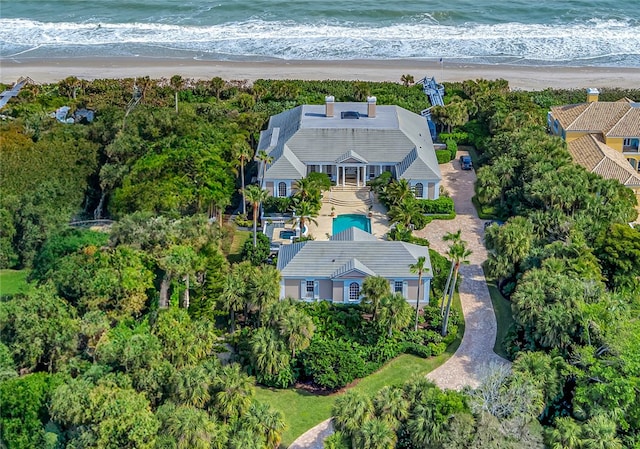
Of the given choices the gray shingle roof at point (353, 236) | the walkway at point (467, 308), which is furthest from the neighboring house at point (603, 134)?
the gray shingle roof at point (353, 236)

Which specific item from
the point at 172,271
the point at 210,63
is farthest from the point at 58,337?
the point at 210,63

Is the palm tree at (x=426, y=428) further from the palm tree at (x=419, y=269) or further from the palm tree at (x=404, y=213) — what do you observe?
the palm tree at (x=404, y=213)

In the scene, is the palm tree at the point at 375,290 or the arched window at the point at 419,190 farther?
the arched window at the point at 419,190

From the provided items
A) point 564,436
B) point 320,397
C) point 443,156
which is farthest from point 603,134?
point 564,436

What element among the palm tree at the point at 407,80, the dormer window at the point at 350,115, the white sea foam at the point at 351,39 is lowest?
the dormer window at the point at 350,115

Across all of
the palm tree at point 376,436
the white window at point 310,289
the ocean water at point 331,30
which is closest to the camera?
the palm tree at point 376,436

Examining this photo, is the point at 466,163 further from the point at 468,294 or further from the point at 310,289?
the point at 310,289
